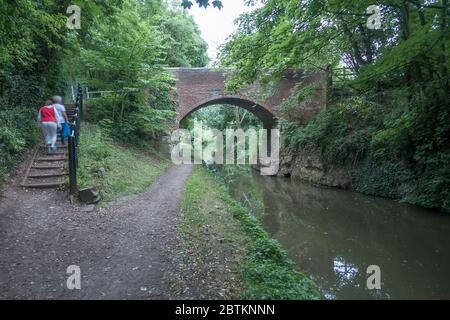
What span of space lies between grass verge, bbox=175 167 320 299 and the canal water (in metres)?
0.72

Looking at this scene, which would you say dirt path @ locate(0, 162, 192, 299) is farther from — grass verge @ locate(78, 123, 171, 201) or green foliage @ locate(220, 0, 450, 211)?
green foliage @ locate(220, 0, 450, 211)

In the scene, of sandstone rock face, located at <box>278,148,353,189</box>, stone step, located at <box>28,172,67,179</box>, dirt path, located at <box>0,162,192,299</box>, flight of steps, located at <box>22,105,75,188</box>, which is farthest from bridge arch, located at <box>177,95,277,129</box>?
dirt path, located at <box>0,162,192,299</box>

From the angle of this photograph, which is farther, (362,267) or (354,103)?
(354,103)

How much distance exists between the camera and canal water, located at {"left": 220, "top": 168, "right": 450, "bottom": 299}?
4508mm

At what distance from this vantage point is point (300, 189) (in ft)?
43.0

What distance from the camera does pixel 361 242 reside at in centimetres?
638

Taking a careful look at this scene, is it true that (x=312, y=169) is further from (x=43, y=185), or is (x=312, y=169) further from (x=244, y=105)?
(x=43, y=185)

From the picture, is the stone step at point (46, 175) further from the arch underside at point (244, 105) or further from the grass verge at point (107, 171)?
the arch underside at point (244, 105)

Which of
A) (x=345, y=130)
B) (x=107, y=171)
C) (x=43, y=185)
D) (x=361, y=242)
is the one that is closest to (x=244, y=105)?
(x=345, y=130)

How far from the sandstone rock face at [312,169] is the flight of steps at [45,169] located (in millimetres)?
9225

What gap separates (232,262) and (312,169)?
11.0 metres
